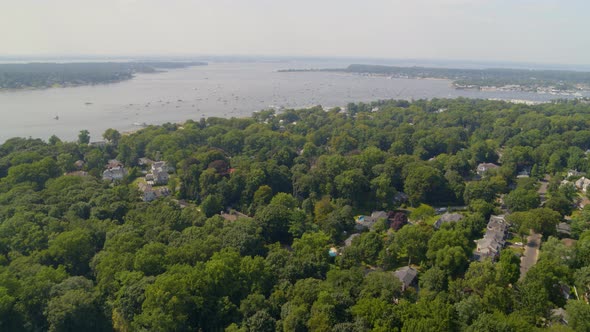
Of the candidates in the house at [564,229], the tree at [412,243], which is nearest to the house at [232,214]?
the tree at [412,243]

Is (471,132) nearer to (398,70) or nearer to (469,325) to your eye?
(469,325)

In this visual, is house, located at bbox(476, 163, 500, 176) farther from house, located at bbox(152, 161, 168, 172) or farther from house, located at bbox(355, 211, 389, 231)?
house, located at bbox(152, 161, 168, 172)

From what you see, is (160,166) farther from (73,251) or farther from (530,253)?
(530,253)

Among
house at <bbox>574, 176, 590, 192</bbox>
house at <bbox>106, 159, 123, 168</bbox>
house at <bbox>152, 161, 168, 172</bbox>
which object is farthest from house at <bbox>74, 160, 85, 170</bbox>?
house at <bbox>574, 176, 590, 192</bbox>

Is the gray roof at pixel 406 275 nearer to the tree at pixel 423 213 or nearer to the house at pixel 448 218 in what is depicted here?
the house at pixel 448 218

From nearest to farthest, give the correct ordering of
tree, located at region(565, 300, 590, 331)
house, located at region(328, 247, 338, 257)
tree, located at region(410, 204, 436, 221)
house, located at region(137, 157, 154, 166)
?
tree, located at region(565, 300, 590, 331) < house, located at region(328, 247, 338, 257) < tree, located at region(410, 204, 436, 221) < house, located at region(137, 157, 154, 166)

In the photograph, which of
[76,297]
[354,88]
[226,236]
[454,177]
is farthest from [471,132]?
[354,88]

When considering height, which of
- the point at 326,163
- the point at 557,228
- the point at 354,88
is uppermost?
the point at 354,88
